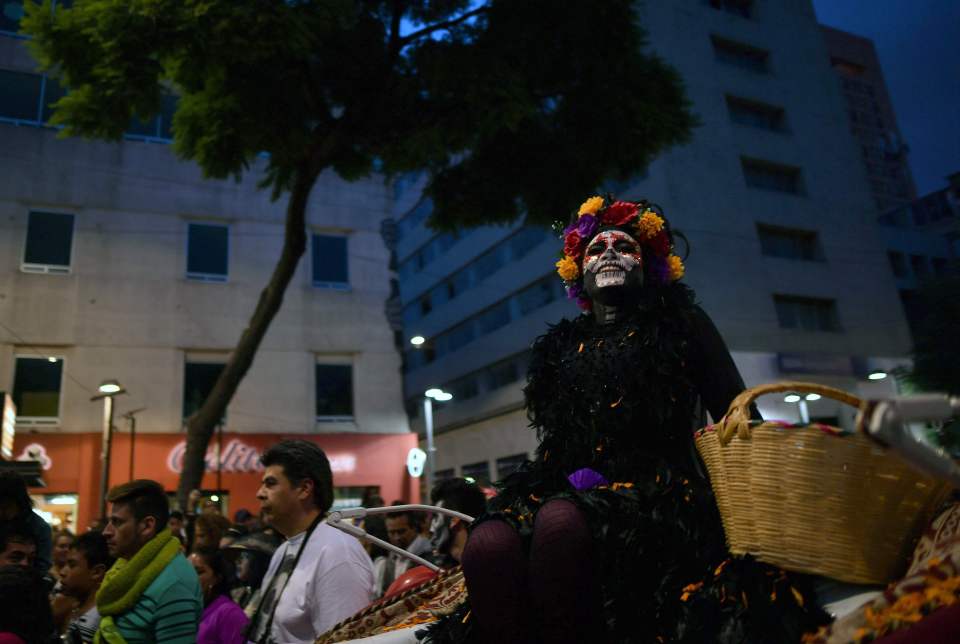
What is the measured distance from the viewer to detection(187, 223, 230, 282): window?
17828 mm

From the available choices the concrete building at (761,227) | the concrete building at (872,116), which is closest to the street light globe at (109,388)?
the concrete building at (761,227)

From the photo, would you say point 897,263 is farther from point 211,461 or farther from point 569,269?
point 569,269

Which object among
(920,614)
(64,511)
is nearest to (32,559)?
(920,614)

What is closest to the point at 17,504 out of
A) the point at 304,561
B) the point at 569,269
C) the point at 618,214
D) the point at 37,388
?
the point at 304,561

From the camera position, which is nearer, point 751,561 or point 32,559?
point 751,561

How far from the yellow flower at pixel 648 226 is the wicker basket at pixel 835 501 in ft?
4.80

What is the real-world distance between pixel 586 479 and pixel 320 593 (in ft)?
4.15

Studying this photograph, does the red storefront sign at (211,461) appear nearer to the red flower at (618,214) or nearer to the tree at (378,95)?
the tree at (378,95)

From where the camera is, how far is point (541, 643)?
1906 mm

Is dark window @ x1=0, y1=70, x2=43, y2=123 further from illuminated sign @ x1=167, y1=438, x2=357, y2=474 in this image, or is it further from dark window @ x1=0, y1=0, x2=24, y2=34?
illuminated sign @ x1=167, y1=438, x2=357, y2=474

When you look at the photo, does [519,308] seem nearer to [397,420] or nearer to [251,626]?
[397,420]

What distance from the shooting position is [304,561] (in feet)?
9.74

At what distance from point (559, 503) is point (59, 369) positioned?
17.1 metres

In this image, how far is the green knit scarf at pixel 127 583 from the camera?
120 inches
